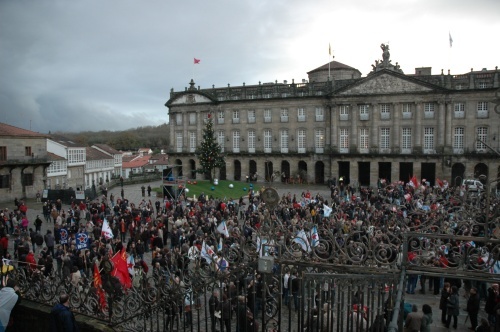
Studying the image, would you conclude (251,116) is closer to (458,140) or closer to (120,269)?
(458,140)

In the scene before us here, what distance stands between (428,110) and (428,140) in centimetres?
337

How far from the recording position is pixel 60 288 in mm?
8859

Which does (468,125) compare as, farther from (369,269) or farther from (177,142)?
(369,269)

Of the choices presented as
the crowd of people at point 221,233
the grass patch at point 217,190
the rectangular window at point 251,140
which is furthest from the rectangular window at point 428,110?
the rectangular window at point 251,140

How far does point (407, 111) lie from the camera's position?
48938mm

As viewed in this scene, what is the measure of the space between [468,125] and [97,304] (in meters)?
47.0

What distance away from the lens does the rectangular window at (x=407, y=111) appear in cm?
4881

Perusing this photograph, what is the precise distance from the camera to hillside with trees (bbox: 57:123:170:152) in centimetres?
12846

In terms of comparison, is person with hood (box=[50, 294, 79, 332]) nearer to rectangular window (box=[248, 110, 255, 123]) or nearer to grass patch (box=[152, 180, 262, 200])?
grass patch (box=[152, 180, 262, 200])

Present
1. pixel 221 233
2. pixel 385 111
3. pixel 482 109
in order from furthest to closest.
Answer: pixel 385 111 < pixel 482 109 < pixel 221 233

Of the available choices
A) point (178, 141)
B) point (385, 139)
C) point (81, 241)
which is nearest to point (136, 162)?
point (178, 141)

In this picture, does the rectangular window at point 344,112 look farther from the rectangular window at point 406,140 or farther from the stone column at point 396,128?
the rectangular window at point 406,140

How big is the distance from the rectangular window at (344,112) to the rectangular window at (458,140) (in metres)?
12.1

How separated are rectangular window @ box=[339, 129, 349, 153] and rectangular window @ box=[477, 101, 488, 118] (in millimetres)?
14197
